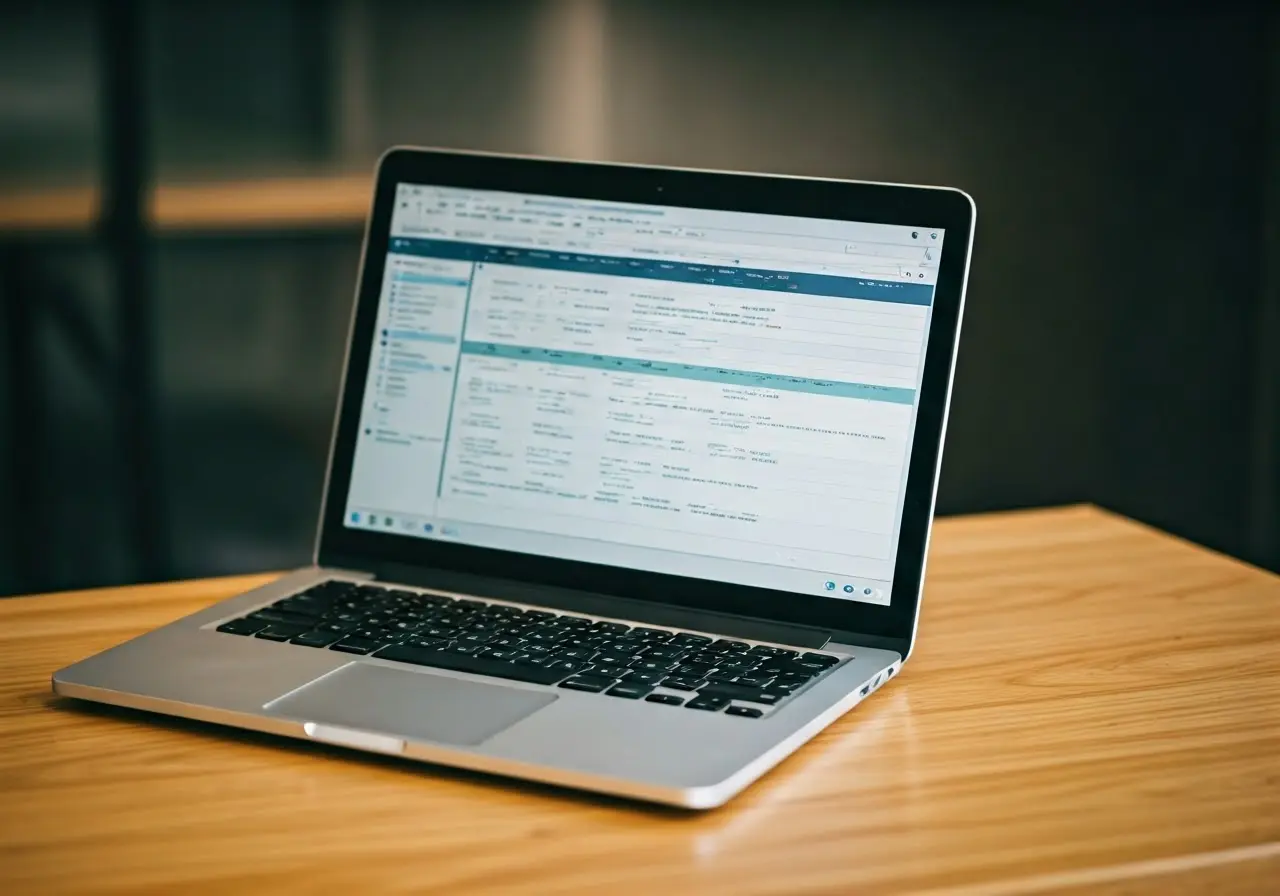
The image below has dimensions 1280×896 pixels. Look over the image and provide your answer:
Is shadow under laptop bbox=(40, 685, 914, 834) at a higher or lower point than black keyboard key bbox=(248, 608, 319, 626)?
lower

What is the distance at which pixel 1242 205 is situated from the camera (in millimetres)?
2938

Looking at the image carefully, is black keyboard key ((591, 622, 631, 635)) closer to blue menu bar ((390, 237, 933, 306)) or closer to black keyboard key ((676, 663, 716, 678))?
black keyboard key ((676, 663, 716, 678))

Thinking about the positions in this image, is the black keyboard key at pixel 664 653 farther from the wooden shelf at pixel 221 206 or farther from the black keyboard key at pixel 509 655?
the wooden shelf at pixel 221 206

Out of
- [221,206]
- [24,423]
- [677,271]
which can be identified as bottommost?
[24,423]

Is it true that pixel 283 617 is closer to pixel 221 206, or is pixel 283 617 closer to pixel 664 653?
pixel 664 653

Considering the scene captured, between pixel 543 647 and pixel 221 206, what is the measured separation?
2.11m

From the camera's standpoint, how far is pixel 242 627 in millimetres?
830

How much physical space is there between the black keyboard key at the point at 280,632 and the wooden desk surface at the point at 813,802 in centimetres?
9

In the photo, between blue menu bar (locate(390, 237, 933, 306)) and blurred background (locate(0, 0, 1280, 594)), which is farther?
blurred background (locate(0, 0, 1280, 594))

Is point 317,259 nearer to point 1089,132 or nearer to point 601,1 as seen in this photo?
point 601,1

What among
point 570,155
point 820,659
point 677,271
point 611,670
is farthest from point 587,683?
point 570,155

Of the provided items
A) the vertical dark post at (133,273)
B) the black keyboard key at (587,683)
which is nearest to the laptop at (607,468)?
the black keyboard key at (587,683)

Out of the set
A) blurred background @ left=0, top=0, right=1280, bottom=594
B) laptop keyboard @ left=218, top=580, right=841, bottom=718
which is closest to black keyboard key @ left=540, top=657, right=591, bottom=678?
laptop keyboard @ left=218, top=580, right=841, bottom=718

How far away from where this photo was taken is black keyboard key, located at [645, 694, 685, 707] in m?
0.71
